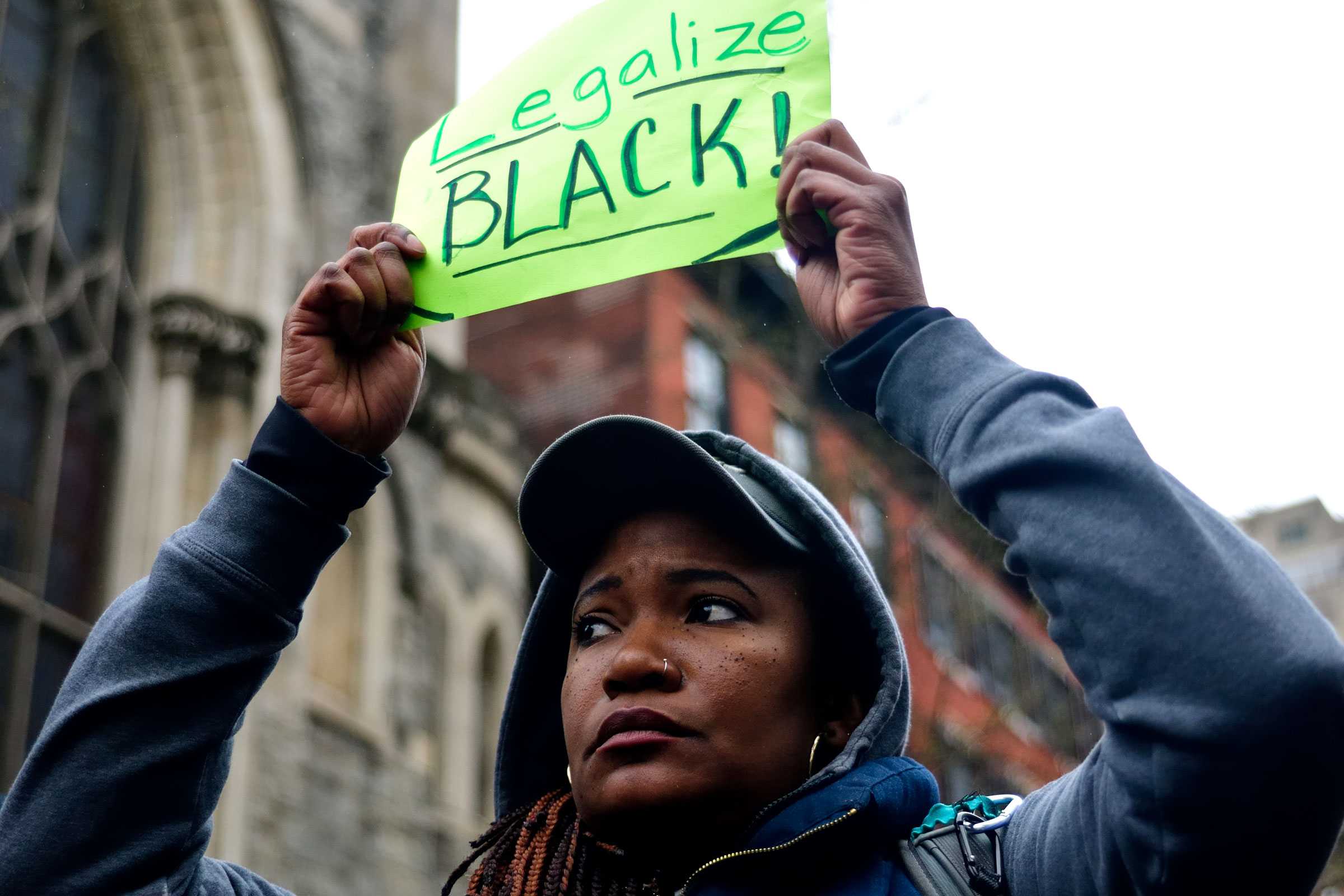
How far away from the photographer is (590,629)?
2.45 metres

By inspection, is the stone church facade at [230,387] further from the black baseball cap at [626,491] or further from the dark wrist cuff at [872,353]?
the dark wrist cuff at [872,353]

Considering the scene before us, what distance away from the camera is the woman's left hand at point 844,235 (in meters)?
2.19

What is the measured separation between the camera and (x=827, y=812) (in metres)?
2.11

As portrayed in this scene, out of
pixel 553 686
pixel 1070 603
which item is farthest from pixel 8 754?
pixel 1070 603

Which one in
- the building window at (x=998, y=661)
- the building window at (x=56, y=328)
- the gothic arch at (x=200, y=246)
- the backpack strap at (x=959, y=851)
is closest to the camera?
the backpack strap at (x=959, y=851)

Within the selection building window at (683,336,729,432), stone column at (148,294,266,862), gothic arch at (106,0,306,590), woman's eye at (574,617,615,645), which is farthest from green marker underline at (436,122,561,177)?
building window at (683,336,729,432)

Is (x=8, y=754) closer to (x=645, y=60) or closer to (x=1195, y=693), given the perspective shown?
(x=645, y=60)

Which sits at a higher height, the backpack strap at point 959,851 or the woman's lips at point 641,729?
the woman's lips at point 641,729

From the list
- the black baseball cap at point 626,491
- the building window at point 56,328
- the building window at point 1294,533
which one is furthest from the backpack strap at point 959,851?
the building window at point 1294,533

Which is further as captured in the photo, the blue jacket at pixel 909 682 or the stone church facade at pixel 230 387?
the stone church facade at pixel 230 387

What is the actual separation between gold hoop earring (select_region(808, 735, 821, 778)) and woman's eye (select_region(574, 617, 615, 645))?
35 centimetres

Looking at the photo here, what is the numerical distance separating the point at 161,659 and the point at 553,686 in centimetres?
71

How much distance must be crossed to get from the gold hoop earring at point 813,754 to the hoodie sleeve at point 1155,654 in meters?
0.39

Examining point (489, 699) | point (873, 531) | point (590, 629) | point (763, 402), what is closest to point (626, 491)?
point (590, 629)
